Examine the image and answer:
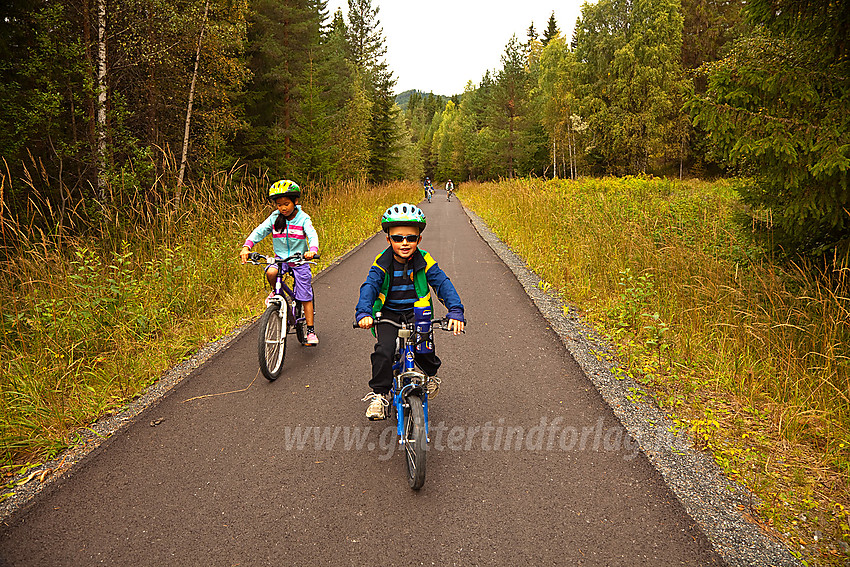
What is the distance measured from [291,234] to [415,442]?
3.41 metres

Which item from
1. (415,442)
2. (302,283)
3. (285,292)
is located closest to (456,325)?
(415,442)

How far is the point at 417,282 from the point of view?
3637 mm

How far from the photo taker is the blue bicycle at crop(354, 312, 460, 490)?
304cm

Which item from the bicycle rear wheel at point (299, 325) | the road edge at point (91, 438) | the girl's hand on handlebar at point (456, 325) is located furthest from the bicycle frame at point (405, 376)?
the bicycle rear wheel at point (299, 325)

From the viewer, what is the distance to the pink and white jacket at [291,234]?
5.55 meters

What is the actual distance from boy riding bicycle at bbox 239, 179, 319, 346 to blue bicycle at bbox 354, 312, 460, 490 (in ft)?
7.66

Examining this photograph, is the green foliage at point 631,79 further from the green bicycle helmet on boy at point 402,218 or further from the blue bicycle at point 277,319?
the green bicycle helmet on boy at point 402,218

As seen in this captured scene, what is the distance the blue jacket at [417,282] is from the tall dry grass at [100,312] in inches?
107

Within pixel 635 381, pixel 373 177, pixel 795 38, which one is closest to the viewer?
pixel 635 381

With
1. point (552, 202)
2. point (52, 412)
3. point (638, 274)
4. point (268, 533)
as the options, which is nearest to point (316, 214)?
point (552, 202)

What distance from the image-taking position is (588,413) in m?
4.10

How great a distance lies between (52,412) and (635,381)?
17.3 ft

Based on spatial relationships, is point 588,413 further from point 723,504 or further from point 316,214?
point 316,214

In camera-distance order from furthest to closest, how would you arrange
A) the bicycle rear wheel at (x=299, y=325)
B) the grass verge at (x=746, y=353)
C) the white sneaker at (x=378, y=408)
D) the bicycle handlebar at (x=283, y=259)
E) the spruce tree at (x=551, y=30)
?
the spruce tree at (x=551, y=30), the bicycle rear wheel at (x=299, y=325), the bicycle handlebar at (x=283, y=259), the white sneaker at (x=378, y=408), the grass verge at (x=746, y=353)
